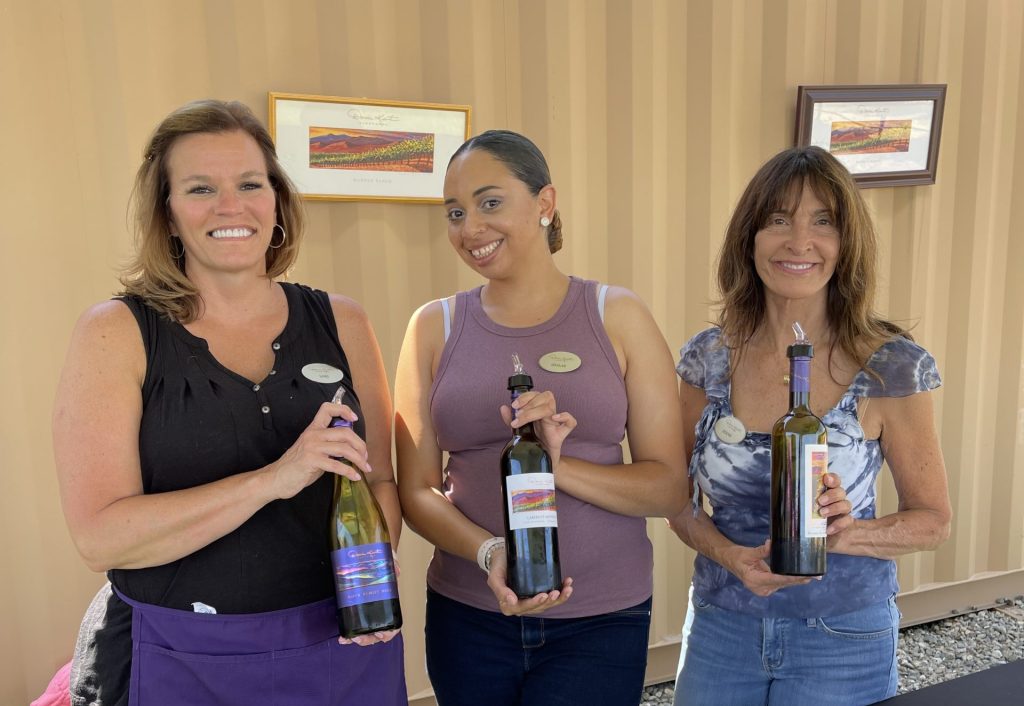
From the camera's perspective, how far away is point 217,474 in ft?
4.00

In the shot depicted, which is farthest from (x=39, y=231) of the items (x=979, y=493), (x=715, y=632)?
(x=979, y=493)

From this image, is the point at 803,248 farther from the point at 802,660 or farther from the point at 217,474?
the point at 217,474

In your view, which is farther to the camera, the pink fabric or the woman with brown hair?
the pink fabric

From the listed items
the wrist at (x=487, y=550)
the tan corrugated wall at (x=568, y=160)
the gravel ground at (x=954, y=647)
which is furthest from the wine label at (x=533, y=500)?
the gravel ground at (x=954, y=647)

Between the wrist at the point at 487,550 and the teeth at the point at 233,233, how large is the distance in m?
0.67

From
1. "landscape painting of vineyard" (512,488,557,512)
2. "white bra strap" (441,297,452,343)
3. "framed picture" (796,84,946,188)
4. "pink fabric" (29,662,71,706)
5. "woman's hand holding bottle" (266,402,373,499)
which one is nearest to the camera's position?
"woman's hand holding bottle" (266,402,373,499)

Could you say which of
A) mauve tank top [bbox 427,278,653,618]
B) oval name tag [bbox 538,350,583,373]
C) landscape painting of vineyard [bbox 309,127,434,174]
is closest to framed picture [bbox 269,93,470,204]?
landscape painting of vineyard [bbox 309,127,434,174]

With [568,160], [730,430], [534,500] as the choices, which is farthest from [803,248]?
[568,160]

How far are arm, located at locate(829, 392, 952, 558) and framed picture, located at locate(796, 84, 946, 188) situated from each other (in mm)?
1983

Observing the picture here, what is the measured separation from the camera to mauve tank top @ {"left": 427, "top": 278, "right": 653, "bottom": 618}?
1.47m

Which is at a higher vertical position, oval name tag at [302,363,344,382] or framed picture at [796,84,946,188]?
framed picture at [796,84,946,188]

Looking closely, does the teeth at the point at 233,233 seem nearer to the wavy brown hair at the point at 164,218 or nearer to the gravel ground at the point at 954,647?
the wavy brown hair at the point at 164,218

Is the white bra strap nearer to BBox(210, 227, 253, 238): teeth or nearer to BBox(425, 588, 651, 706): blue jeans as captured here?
BBox(210, 227, 253, 238): teeth

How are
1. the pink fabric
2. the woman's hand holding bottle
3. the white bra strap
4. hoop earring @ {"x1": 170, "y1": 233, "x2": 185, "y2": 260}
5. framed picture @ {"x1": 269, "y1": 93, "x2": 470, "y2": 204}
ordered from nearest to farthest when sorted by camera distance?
the woman's hand holding bottle, hoop earring @ {"x1": 170, "y1": 233, "x2": 185, "y2": 260}, the white bra strap, the pink fabric, framed picture @ {"x1": 269, "y1": 93, "x2": 470, "y2": 204}
